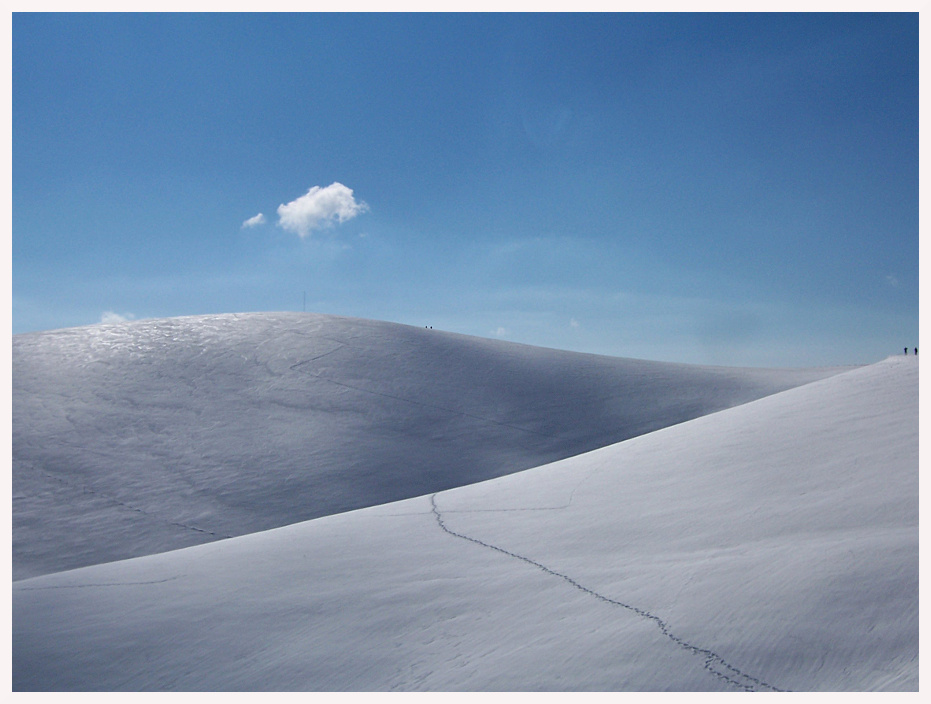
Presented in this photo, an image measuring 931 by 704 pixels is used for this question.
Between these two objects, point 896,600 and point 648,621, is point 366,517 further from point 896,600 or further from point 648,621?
point 896,600

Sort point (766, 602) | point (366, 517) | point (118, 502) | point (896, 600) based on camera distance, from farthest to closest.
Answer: point (118, 502) < point (366, 517) < point (766, 602) < point (896, 600)

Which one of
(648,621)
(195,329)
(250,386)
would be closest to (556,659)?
(648,621)

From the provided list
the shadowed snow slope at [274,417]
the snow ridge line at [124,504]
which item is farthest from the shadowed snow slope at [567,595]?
the shadowed snow slope at [274,417]

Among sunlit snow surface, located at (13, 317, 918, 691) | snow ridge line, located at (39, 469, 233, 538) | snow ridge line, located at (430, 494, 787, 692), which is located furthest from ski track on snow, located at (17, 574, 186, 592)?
snow ridge line, located at (39, 469, 233, 538)

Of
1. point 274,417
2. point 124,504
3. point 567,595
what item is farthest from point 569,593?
point 274,417

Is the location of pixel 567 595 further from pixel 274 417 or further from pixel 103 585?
pixel 274 417
